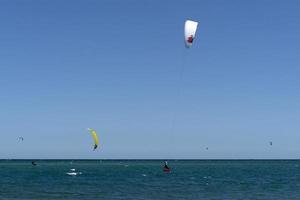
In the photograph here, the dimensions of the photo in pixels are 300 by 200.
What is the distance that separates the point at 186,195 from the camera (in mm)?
55062

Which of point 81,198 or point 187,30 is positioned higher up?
point 187,30

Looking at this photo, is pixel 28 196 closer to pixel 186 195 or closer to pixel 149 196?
pixel 149 196

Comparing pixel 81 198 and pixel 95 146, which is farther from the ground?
pixel 95 146

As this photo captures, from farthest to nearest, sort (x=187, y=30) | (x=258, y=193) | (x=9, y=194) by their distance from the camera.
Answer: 1. (x=258, y=193)
2. (x=9, y=194)
3. (x=187, y=30)

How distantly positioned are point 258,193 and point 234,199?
29.1ft

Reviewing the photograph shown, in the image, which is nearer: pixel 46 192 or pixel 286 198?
pixel 286 198

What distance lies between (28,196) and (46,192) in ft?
17.6

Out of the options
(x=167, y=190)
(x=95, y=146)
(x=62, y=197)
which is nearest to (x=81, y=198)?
(x=62, y=197)

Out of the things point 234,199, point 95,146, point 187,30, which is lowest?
point 234,199

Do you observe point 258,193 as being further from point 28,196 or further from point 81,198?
point 28,196

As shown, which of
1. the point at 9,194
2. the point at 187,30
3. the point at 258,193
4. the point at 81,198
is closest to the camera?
the point at 187,30

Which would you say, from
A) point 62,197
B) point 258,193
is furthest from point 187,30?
point 258,193

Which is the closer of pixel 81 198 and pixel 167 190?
pixel 81 198

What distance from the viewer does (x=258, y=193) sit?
194 feet
